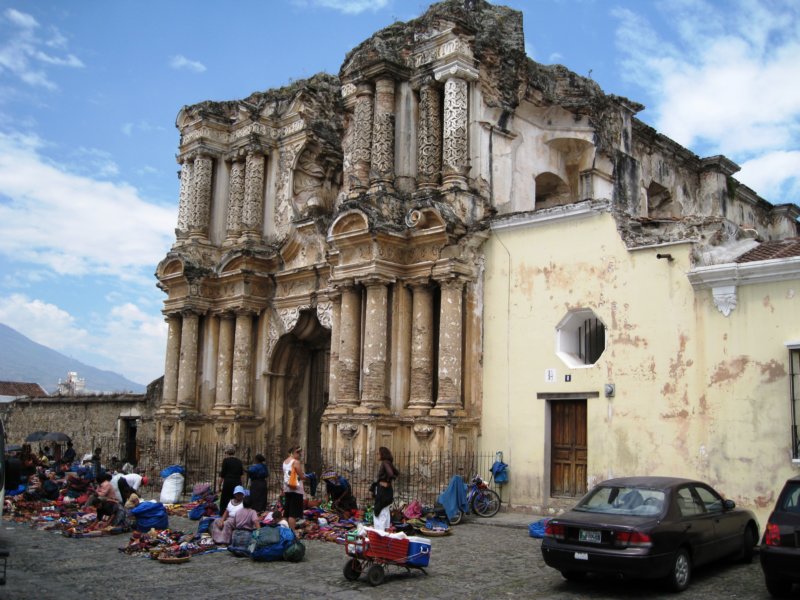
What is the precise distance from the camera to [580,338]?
52.6 ft

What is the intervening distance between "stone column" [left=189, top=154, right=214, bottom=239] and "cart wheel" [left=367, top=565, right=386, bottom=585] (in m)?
15.5

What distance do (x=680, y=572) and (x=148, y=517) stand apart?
8507mm

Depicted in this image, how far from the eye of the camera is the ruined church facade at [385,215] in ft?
Result: 55.6

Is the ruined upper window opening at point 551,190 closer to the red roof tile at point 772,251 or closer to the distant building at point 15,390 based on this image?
the red roof tile at point 772,251

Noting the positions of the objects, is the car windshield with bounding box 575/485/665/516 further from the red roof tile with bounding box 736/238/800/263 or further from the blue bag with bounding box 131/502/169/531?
the blue bag with bounding box 131/502/169/531

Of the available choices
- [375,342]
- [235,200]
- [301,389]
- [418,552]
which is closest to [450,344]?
[375,342]

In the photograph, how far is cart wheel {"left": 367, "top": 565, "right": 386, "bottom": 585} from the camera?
388 inches

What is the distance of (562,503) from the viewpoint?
1525 centimetres

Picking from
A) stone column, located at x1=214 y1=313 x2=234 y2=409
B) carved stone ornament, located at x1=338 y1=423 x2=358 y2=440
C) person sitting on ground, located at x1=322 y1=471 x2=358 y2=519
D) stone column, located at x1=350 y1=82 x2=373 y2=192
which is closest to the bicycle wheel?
person sitting on ground, located at x1=322 y1=471 x2=358 y2=519

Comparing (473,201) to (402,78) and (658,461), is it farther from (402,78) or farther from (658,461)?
(658,461)

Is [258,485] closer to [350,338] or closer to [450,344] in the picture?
[350,338]

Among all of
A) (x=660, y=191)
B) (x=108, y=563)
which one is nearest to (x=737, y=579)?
(x=108, y=563)

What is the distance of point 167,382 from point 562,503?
41.5 ft

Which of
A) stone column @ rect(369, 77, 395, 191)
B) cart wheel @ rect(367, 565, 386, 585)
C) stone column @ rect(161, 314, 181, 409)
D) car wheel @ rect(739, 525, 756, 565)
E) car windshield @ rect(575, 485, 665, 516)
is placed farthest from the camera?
stone column @ rect(161, 314, 181, 409)
